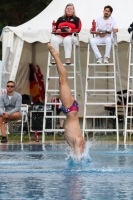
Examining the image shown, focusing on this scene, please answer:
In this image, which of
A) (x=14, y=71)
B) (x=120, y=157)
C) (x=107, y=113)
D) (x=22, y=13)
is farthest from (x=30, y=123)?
(x=22, y=13)

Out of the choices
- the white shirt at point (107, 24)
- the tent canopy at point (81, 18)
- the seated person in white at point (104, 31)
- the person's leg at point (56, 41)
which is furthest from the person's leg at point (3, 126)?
the white shirt at point (107, 24)

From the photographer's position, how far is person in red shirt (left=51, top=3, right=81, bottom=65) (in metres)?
16.7

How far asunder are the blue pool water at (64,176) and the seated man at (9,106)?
3.27m

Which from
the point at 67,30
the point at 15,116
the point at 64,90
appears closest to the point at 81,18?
the point at 67,30

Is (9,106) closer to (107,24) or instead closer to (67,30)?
(67,30)

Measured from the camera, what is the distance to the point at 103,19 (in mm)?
17172

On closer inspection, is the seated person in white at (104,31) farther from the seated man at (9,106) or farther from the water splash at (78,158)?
the water splash at (78,158)

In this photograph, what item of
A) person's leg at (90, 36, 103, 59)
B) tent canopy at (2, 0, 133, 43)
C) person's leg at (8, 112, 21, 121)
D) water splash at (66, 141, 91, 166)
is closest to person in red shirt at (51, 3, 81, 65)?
person's leg at (90, 36, 103, 59)

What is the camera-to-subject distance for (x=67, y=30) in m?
16.7

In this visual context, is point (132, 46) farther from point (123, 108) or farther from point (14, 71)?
point (14, 71)

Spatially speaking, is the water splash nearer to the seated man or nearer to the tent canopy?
the seated man

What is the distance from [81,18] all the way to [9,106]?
3.52 m

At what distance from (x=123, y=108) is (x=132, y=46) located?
1.87 m

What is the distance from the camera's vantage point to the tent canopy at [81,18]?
18.0 m
